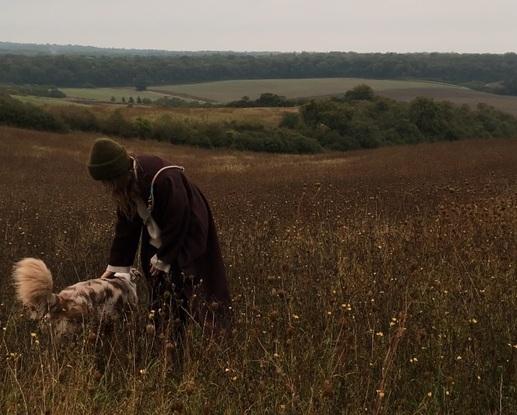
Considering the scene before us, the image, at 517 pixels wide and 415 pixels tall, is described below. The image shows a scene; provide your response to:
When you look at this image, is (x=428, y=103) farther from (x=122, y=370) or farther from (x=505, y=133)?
(x=122, y=370)

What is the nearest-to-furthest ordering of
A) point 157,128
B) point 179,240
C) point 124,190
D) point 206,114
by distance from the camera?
1. point 124,190
2. point 179,240
3. point 157,128
4. point 206,114

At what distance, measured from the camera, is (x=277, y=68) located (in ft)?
367

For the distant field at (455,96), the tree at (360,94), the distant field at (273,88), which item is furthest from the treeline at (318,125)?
the distant field at (273,88)

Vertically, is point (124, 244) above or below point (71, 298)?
above

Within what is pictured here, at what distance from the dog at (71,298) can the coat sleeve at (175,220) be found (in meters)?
0.41

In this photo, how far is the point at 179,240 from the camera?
140 inches

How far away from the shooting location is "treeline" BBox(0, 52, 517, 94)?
9656cm

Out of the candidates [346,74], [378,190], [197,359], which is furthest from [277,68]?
[197,359]

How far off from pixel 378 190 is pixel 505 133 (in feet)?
161

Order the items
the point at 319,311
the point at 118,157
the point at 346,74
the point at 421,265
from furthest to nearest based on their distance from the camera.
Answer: the point at 346,74
the point at 421,265
the point at 319,311
the point at 118,157

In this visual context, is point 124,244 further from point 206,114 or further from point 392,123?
point 392,123

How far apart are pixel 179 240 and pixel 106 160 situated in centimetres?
66

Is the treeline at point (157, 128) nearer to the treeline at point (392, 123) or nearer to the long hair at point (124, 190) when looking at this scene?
the treeline at point (392, 123)

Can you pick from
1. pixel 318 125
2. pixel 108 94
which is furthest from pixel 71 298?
pixel 108 94
